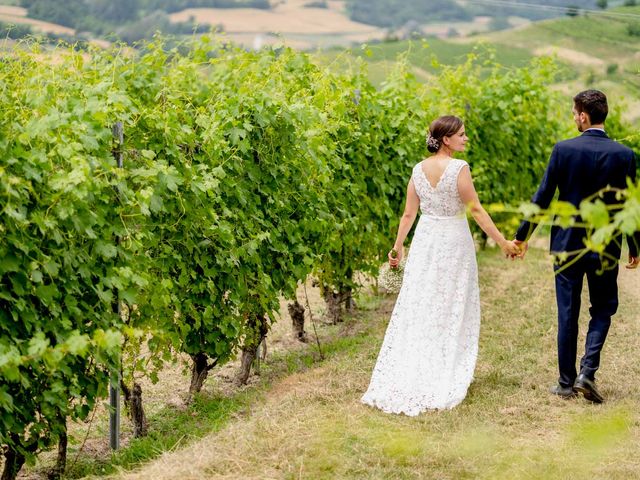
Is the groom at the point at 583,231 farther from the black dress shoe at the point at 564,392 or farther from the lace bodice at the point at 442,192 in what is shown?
the lace bodice at the point at 442,192

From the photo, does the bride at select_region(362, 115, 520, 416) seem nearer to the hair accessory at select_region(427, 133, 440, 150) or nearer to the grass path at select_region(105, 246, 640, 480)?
the hair accessory at select_region(427, 133, 440, 150)

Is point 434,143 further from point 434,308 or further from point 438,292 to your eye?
point 434,308

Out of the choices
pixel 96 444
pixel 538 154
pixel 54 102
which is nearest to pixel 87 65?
pixel 54 102

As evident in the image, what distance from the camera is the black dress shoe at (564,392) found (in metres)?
6.43

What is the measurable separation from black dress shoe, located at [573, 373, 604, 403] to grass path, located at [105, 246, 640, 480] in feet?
0.19

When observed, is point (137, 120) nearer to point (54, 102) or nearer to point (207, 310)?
point (54, 102)

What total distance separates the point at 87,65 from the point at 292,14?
23303 mm

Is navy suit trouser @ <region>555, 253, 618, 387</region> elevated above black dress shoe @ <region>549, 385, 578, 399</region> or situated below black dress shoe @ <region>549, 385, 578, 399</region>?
above

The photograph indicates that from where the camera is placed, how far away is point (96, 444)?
629 cm

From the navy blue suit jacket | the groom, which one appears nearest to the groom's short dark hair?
the groom

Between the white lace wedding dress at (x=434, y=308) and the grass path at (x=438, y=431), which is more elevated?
the white lace wedding dress at (x=434, y=308)

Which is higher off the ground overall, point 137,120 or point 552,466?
point 137,120

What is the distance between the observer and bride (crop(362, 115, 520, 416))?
246 inches

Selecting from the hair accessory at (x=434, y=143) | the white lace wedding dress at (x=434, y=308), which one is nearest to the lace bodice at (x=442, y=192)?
the white lace wedding dress at (x=434, y=308)
